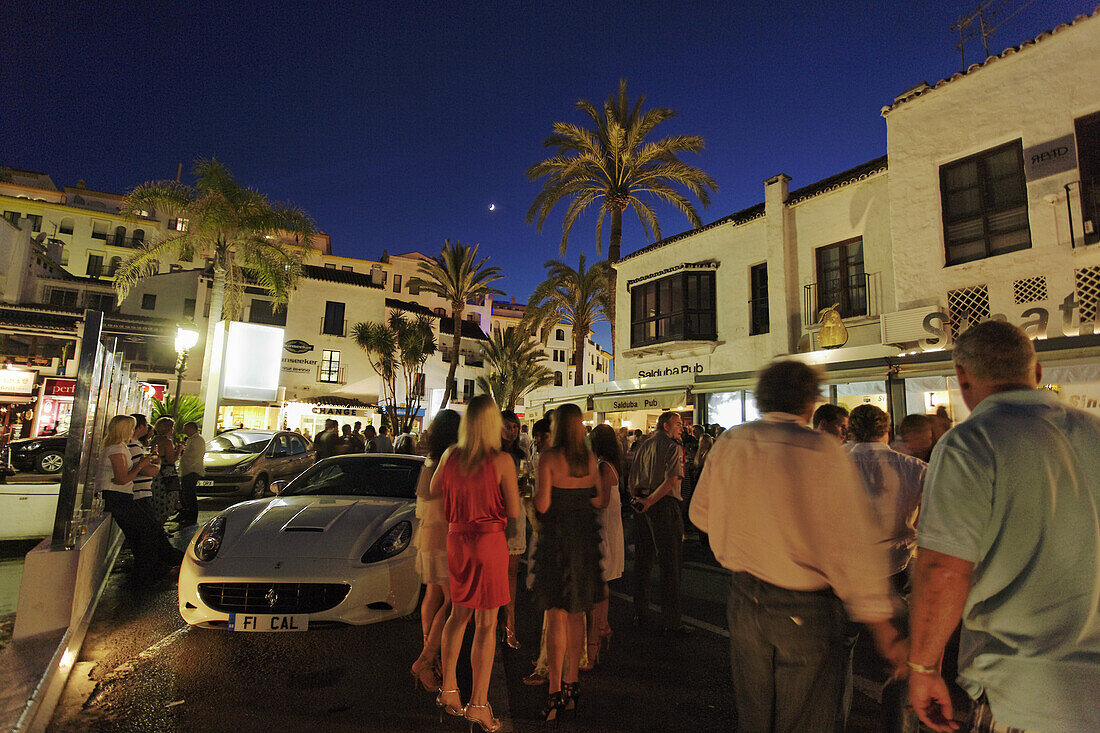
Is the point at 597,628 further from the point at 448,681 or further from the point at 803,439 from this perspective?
the point at 803,439

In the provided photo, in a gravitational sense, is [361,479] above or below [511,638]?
above

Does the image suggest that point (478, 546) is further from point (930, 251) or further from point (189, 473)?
point (930, 251)

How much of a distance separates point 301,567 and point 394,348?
3501cm

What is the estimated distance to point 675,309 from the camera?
18.7 meters

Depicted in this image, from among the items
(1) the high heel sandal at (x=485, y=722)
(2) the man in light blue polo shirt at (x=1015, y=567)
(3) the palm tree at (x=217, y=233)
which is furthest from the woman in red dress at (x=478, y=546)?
(3) the palm tree at (x=217, y=233)

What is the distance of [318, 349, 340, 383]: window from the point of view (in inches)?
1497

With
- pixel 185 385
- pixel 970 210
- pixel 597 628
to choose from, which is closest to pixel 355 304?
pixel 185 385

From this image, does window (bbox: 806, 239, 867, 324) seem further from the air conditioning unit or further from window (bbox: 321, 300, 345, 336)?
window (bbox: 321, 300, 345, 336)

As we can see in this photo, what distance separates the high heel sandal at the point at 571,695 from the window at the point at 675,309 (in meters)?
15.0

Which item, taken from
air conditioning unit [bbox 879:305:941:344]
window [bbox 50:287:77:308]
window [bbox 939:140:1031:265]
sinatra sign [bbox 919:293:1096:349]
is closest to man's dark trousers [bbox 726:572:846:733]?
sinatra sign [bbox 919:293:1096:349]

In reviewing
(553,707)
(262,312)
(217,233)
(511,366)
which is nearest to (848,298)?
(553,707)

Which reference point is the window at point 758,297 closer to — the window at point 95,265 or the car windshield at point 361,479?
the car windshield at point 361,479

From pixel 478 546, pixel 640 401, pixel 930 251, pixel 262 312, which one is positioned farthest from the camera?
pixel 262 312

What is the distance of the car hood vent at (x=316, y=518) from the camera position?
188 inches
